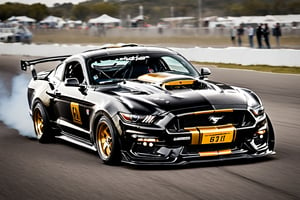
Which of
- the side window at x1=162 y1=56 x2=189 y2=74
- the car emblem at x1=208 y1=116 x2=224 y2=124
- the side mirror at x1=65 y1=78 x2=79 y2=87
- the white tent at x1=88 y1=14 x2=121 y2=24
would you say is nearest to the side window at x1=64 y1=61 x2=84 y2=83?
the side mirror at x1=65 y1=78 x2=79 y2=87

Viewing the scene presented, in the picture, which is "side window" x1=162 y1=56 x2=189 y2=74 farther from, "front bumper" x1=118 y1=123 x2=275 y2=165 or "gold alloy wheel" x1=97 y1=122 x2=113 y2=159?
"front bumper" x1=118 y1=123 x2=275 y2=165

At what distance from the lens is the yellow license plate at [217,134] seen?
779 centimetres

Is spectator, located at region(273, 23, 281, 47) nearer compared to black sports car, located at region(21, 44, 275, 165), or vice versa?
black sports car, located at region(21, 44, 275, 165)

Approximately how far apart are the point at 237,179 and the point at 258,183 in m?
0.28

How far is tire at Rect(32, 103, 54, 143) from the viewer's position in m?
10.5

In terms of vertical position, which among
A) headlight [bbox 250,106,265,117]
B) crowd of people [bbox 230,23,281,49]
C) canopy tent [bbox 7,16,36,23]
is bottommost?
canopy tent [bbox 7,16,36,23]

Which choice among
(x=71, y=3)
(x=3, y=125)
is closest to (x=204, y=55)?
(x=3, y=125)

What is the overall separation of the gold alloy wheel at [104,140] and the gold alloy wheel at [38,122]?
236 centimetres

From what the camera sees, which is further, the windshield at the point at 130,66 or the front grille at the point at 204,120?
the windshield at the point at 130,66

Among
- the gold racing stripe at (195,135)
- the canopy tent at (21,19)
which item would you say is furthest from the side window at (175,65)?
the canopy tent at (21,19)

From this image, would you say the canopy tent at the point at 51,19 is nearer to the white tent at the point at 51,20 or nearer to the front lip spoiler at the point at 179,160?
the white tent at the point at 51,20

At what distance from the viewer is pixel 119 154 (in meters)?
8.20

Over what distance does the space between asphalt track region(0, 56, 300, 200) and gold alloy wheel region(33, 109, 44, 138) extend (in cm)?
23

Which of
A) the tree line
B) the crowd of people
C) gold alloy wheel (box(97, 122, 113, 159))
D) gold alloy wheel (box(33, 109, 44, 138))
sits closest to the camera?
gold alloy wheel (box(97, 122, 113, 159))
